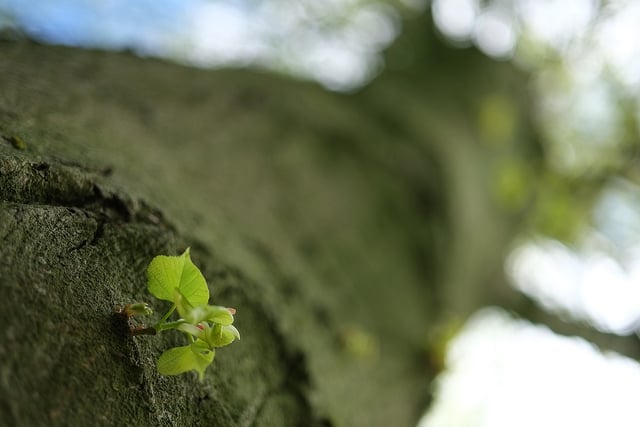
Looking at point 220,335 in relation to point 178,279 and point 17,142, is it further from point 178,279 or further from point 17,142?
point 17,142

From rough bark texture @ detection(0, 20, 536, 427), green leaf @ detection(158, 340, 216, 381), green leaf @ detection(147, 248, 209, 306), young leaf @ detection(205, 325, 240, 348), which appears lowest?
rough bark texture @ detection(0, 20, 536, 427)

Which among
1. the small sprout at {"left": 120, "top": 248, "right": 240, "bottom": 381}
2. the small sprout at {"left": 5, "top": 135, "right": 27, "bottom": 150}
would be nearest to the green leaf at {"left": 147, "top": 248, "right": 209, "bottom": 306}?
the small sprout at {"left": 120, "top": 248, "right": 240, "bottom": 381}

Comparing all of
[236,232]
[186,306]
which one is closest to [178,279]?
[186,306]

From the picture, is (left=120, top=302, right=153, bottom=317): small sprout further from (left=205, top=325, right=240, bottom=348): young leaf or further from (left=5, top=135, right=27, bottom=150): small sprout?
(left=5, top=135, right=27, bottom=150): small sprout

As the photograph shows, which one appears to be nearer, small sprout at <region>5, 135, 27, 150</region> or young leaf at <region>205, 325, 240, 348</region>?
young leaf at <region>205, 325, 240, 348</region>

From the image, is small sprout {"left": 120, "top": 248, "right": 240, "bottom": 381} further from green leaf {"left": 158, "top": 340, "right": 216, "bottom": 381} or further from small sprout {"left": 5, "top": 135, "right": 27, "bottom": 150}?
small sprout {"left": 5, "top": 135, "right": 27, "bottom": 150}

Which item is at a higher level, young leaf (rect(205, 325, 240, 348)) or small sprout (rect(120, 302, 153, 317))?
young leaf (rect(205, 325, 240, 348))

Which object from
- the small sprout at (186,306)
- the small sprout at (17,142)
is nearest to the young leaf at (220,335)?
the small sprout at (186,306)
